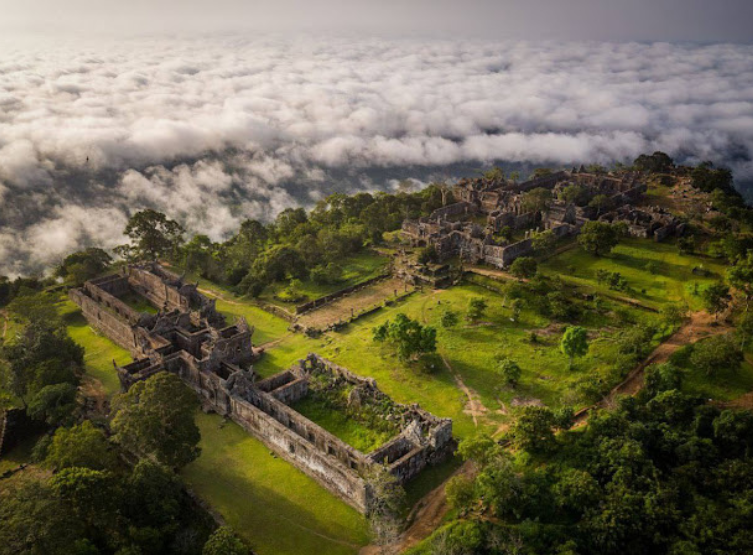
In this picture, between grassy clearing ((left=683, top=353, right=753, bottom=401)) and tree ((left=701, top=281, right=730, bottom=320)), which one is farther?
tree ((left=701, top=281, right=730, bottom=320))

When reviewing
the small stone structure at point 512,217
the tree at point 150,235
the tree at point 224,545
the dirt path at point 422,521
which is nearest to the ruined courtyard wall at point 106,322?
the tree at point 150,235

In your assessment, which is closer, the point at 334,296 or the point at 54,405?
the point at 54,405

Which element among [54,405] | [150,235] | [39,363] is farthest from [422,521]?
[150,235]

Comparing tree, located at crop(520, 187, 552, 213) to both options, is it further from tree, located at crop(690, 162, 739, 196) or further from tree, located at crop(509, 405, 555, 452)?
tree, located at crop(509, 405, 555, 452)

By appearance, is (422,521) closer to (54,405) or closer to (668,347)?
(54,405)

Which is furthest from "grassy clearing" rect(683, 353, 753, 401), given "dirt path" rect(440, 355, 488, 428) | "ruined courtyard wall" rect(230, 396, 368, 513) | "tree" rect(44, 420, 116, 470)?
"tree" rect(44, 420, 116, 470)

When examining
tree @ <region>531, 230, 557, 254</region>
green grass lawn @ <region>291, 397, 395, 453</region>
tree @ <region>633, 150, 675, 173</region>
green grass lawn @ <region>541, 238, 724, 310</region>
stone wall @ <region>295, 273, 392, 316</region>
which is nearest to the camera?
green grass lawn @ <region>291, 397, 395, 453</region>
